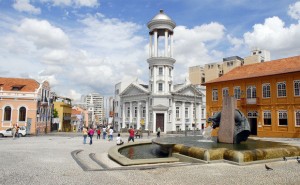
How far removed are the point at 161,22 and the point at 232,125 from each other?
130 ft

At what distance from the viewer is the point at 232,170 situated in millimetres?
9844

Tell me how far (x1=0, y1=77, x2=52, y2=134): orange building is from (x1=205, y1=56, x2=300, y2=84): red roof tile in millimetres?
28689

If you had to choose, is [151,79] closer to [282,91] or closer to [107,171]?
[282,91]

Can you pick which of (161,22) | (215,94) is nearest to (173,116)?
(215,94)

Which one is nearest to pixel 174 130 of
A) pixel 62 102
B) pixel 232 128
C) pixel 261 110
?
pixel 261 110

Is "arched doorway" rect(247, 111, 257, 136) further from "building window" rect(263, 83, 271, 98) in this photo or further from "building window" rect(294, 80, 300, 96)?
"building window" rect(294, 80, 300, 96)

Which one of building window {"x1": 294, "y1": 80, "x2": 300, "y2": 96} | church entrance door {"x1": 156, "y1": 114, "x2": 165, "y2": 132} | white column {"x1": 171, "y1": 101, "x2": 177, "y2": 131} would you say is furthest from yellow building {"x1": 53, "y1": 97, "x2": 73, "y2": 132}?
building window {"x1": 294, "y1": 80, "x2": 300, "y2": 96}

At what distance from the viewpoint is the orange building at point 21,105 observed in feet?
131

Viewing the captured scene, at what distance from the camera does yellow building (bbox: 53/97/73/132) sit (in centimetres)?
6009

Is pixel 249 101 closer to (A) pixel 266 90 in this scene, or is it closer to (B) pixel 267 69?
(A) pixel 266 90

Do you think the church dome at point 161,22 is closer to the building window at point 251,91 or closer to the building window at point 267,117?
the building window at point 251,91

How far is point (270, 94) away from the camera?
104 feet

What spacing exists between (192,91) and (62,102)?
3065 cm

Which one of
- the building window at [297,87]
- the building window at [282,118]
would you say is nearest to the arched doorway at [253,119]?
the building window at [282,118]
